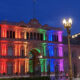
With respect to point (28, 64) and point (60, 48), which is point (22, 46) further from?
point (60, 48)

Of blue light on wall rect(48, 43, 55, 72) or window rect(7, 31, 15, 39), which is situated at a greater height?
window rect(7, 31, 15, 39)

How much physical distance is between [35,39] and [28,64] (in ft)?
21.1

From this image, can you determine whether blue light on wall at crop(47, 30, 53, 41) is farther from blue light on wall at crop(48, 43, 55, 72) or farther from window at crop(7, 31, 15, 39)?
window at crop(7, 31, 15, 39)

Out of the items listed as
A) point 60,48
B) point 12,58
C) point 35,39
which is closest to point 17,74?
point 12,58

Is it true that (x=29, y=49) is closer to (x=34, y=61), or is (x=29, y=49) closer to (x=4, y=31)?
(x=34, y=61)

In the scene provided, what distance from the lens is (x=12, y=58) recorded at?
4566 cm

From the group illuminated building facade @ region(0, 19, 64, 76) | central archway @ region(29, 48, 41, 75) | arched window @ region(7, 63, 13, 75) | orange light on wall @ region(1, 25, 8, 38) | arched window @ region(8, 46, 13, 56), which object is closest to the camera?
arched window @ region(7, 63, 13, 75)

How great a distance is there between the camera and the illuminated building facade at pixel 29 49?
150ft

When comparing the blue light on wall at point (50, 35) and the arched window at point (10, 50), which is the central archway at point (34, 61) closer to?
the blue light on wall at point (50, 35)

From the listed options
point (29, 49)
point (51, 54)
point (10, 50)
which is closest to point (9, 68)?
point (10, 50)

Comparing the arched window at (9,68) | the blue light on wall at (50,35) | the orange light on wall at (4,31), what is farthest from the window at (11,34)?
the blue light on wall at (50,35)

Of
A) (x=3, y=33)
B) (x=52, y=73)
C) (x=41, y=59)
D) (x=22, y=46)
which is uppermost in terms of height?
(x=3, y=33)

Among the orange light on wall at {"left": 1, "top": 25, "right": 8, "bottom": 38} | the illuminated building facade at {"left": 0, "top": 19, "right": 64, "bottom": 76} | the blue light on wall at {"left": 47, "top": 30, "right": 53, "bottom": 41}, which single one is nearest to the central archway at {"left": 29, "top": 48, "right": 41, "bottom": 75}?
the illuminated building facade at {"left": 0, "top": 19, "right": 64, "bottom": 76}

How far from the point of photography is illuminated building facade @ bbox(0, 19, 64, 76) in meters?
45.7
